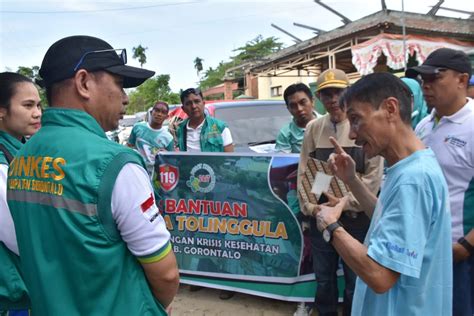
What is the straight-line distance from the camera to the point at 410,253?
1.31m

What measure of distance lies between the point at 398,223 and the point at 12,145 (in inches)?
71.5

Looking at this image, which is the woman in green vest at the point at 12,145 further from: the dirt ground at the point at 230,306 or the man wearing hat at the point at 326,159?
the dirt ground at the point at 230,306

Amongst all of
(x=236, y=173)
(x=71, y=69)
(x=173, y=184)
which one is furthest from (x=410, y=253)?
(x=173, y=184)

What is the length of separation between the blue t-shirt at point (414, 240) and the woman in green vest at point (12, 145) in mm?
1436

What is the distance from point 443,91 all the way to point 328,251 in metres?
1.38

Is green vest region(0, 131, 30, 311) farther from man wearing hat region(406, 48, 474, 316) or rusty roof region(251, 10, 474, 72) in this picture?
rusty roof region(251, 10, 474, 72)

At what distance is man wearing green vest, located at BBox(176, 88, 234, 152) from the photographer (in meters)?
4.60

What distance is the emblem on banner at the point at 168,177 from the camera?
12.2ft

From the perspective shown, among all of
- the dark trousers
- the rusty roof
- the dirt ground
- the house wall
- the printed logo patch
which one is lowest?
the dirt ground

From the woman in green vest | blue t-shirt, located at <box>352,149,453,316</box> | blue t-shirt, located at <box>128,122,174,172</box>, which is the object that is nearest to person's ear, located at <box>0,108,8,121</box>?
the woman in green vest

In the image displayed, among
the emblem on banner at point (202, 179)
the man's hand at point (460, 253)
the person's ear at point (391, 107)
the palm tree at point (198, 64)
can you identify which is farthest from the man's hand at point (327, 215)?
the palm tree at point (198, 64)

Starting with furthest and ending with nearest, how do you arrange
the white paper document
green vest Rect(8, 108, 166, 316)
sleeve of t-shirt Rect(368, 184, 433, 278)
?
the white paper document → sleeve of t-shirt Rect(368, 184, 433, 278) → green vest Rect(8, 108, 166, 316)

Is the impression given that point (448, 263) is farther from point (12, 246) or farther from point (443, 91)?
point (12, 246)

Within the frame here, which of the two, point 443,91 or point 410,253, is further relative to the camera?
point 443,91
